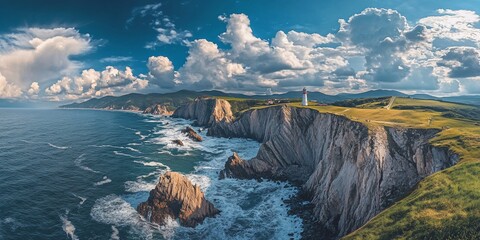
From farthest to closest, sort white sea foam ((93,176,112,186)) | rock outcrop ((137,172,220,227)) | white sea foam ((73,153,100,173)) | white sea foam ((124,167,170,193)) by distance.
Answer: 1. white sea foam ((73,153,100,173))
2. white sea foam ((93,176,112,186))
3. white sea foam ((124,167,170,193))
4. rock outcrop ((137,172,220,227))

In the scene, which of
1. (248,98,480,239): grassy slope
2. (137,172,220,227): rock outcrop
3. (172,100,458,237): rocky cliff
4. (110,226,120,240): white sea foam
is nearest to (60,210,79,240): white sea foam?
(110,226,120,240): white sea foam

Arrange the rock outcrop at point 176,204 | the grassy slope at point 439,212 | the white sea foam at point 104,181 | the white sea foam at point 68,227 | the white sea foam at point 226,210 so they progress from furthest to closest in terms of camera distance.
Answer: the white sea foam at point 104,181
the rock outcrop at point 176,204
the white sea foam at point 226,210
the white sea foam at point 68,227
the grassy slope at point 439,212

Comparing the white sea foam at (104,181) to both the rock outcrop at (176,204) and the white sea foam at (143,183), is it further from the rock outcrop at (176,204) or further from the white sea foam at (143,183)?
the rock outcrop at (176,204)

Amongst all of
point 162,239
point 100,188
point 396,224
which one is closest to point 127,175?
point 100,188

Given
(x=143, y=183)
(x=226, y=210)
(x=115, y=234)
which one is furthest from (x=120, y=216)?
(x=226, y=210)

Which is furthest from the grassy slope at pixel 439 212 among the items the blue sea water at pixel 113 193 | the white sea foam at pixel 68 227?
the white sea foam at pixel 68 227

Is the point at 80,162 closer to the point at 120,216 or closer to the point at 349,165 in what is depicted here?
the point at 120,216

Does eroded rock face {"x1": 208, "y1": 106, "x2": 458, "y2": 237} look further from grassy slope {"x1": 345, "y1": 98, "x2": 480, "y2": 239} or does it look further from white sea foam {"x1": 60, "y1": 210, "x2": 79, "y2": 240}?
white sea foam {"x1": 60, "y1": 210, "x2": 79, "y2": 240}

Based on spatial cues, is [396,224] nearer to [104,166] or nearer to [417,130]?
[417,130]
